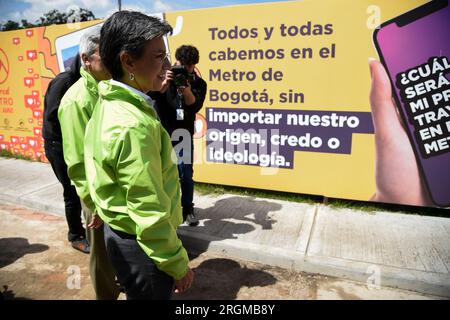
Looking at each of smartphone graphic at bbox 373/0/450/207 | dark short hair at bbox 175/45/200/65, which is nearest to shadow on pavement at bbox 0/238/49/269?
dark short hair at bbox 175/45/200/65

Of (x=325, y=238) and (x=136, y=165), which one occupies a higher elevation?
(x=136, y=165)

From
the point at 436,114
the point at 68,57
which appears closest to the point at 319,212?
the point at 436,114

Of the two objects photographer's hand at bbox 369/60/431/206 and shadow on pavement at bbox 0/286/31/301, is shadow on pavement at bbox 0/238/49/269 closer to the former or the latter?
shadow on pavement at bbox 0/286/31/301

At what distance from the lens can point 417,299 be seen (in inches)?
114

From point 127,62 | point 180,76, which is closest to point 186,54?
point 180,76

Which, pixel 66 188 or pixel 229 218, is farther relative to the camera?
pixel 229 218

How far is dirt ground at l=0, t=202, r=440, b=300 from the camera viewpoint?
2930 millimetres

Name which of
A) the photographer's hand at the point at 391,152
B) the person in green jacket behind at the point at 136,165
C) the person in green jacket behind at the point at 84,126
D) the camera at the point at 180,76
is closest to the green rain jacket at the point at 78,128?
the person in green jacket behind at the point at 84,126

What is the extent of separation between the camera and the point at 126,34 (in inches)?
53.7

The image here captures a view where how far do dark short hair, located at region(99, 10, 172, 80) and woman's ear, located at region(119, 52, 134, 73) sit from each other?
13 mm

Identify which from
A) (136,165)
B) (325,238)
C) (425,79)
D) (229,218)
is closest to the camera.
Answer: (136,165)

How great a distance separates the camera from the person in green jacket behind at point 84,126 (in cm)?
226

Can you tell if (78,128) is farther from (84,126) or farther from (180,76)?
(180,76)

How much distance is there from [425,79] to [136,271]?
3.96 meters
